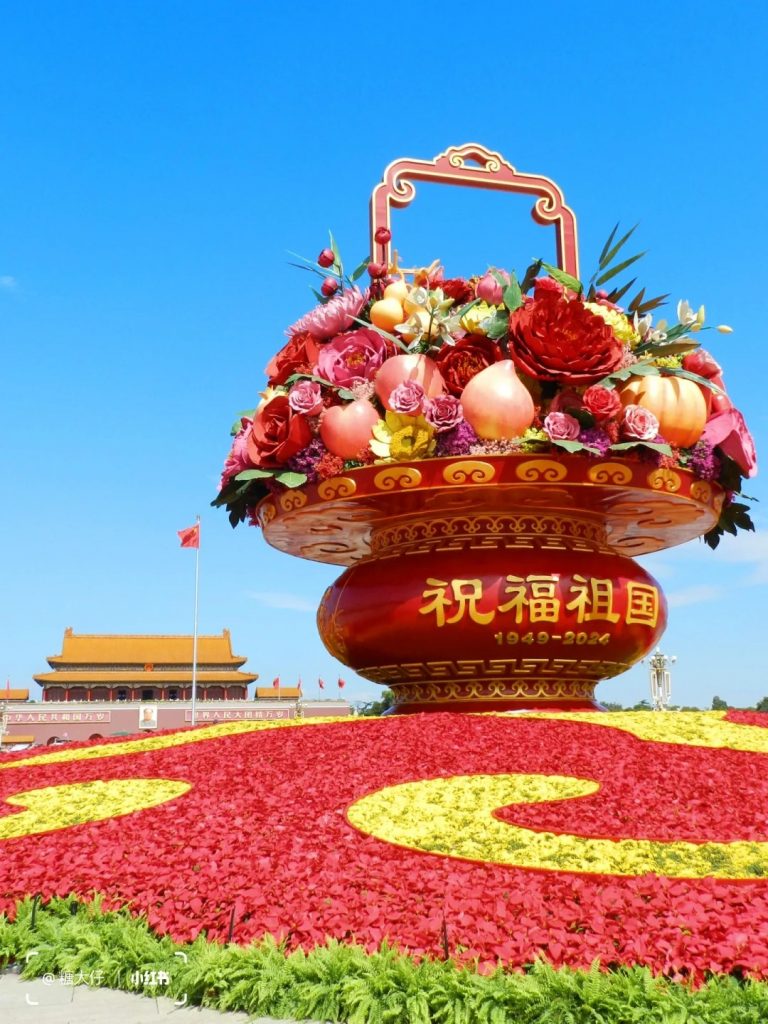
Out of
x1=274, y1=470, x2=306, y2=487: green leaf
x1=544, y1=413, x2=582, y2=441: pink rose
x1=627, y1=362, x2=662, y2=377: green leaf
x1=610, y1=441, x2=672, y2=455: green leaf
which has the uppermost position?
x1=627, y1=362, x2=662, y2=377: green leaf

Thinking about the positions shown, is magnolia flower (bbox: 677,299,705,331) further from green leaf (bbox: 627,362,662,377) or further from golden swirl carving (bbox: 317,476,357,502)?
golden swirl carving (bbox: 317,476,357,502)

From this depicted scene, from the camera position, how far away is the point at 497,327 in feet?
27.3

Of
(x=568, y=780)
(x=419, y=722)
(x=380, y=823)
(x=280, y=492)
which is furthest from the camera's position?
(x=280, y=492)

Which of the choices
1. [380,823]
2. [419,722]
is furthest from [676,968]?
[419,722]

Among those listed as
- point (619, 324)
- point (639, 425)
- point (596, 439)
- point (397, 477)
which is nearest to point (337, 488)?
point (397, 477)

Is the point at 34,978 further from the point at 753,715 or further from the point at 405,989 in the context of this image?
the point at 753,715

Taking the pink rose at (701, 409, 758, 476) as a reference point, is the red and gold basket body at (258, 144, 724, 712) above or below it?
below

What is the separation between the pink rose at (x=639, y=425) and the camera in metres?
7.89

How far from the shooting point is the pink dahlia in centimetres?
902

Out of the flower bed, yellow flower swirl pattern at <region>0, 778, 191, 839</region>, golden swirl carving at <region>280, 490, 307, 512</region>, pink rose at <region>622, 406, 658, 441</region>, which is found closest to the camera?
the flower bed

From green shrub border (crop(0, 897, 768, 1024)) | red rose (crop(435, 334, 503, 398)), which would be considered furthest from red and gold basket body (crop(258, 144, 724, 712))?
green shrub border (crop(0, 897, 768, 1024))

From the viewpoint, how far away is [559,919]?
142 inches

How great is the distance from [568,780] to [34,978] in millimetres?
3236

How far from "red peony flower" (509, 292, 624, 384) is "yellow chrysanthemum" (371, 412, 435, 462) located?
0.99 metres
